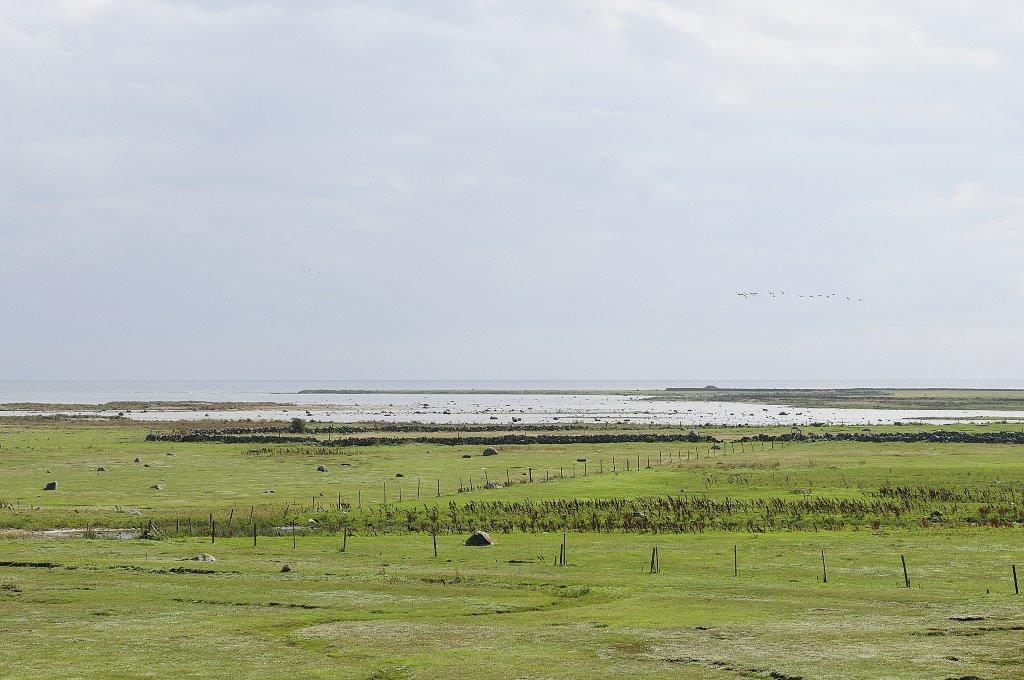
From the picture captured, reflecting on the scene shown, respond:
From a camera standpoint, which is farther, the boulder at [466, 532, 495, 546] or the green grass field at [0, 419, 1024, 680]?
the boulder at [466, 532, 495, 546]

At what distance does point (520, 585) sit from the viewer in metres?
36.0

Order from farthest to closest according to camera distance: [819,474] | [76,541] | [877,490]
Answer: [819,474], [877,490], [76,541]

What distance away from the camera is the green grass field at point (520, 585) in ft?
81.6

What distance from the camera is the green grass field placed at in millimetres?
24859

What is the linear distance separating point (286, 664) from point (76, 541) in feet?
87.6

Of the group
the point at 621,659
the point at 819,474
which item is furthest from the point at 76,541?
the point at 819,474

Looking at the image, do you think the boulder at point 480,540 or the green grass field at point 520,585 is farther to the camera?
the boulder at point 480,540

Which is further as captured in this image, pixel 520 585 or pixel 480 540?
pixel 480 540

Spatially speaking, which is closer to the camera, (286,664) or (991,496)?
(286,664)

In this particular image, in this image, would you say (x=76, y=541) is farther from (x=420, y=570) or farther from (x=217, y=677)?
(x=217, y=677)

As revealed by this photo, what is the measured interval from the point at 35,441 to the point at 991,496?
330ft

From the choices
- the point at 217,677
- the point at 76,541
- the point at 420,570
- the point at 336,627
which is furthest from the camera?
the point at 76,541

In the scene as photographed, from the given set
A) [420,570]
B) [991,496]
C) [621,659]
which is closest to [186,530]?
[420,570]

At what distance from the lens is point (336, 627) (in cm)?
2909
